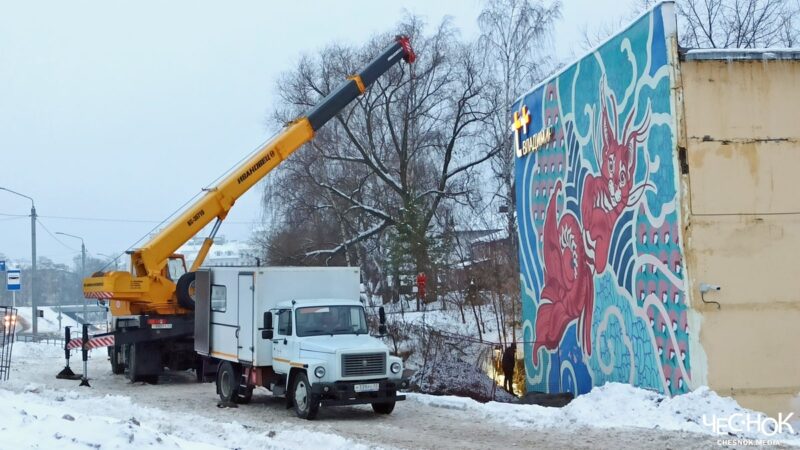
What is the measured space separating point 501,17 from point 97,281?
22457 millimetres

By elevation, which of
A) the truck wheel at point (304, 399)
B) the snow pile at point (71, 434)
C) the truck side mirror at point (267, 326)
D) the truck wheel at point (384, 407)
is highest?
the truck side mirror at point (267, 326)

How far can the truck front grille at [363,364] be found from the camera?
15.0 meters

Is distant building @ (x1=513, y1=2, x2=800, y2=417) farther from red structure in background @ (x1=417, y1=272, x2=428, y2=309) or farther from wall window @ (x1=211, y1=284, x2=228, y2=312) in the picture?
red structure in background @ (x1=417, y1=272, x2=428, y2=309)

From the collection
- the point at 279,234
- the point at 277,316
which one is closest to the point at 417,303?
the point at 279,234

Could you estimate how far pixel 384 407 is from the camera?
622 inches

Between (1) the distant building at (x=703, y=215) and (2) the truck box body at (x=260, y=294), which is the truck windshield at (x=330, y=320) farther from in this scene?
(1) the distant building at (x=703, y=215)

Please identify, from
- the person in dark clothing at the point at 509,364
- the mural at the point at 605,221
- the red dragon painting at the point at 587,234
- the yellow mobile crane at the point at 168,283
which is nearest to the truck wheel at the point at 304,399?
the mural at the point at 605,221

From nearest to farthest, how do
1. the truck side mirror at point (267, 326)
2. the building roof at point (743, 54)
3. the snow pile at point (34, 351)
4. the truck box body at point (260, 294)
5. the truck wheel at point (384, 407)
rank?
the building roof at point (743, 54) < the truck wheel at point (384, 407) < the truck side mirror at point (267, 326) < the truck box body at point (260, 294) < the snow pile at point (34, 351)

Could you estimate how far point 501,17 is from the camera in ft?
126

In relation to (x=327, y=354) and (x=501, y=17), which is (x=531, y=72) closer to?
(x=501, y=17)

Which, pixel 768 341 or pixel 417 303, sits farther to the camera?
pixel 417 303

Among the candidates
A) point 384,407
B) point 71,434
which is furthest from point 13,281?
point 71,434

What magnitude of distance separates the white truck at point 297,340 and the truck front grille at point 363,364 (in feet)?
0.06

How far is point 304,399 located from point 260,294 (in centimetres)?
250
